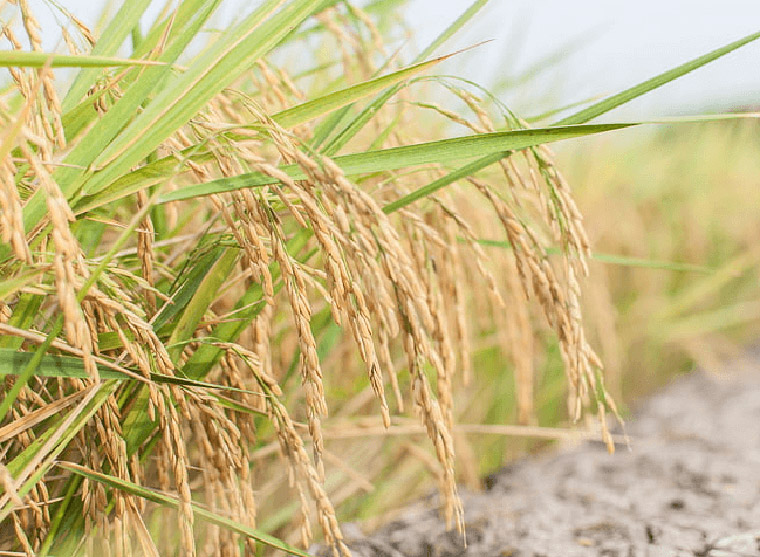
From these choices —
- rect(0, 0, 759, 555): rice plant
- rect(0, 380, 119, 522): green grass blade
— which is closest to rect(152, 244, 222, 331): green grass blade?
rect(0, 0, 759, 555): rice plant

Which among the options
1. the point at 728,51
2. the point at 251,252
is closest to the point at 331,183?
the point at 251,252

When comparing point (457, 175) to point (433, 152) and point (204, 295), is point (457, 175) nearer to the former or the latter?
point (433, 152)

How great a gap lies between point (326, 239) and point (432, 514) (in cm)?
129

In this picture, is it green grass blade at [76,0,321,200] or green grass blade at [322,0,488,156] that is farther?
green grass blade at [322,0,488,156]

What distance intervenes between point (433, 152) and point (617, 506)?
1288 mm

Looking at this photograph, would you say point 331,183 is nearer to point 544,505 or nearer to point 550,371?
point 544,505

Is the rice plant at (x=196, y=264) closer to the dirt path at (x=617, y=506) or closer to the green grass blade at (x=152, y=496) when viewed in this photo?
the green grass blade at (x=152, y=496)

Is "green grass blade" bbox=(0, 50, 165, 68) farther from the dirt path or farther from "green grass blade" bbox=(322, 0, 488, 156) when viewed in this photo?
the dirt path

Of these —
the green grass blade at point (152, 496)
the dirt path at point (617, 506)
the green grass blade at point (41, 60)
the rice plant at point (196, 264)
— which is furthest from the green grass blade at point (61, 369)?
the dirt path at point (617, 506)

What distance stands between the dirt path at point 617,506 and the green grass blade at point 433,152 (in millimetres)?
909

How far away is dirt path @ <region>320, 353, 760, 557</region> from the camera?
4.87 feet

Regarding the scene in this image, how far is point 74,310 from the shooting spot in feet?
2.08

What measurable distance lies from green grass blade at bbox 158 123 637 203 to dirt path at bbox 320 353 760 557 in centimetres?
91

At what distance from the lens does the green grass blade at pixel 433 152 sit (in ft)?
2.79
